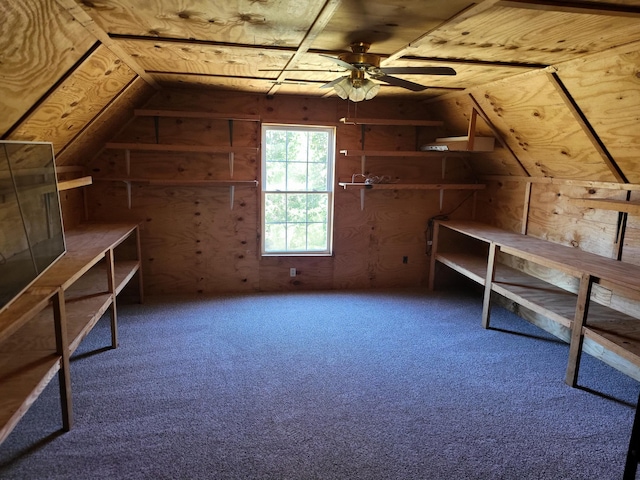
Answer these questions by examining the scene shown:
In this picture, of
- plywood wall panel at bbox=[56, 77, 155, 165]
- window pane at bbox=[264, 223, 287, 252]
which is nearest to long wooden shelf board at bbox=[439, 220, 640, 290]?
window pane at bbox=[264, 223, 287, 252]

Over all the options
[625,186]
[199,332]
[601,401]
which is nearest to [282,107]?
[199,332]

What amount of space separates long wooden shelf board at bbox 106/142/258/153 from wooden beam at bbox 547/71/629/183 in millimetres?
2760

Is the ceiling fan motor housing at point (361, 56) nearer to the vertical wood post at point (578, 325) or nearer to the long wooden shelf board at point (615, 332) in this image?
the vertical wood post at point (578, 325)

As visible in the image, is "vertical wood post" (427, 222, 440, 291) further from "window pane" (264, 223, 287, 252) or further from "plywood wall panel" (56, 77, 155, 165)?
"plywood wall panel" (56, 77, 155, 165)

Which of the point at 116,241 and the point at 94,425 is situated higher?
the point at 116,241

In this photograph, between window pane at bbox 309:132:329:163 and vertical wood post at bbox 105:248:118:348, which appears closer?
vertical wood post at bbox 105:248:118:348

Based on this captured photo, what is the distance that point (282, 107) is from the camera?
4.55 metres

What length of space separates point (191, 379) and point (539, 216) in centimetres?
340

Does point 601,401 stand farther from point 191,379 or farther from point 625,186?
point 191,379

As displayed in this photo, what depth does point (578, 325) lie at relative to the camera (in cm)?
291

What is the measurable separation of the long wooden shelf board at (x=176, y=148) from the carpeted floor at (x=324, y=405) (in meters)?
1.61

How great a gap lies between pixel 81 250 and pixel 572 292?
3892mm

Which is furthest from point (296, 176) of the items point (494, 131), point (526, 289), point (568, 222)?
point (568, 222)

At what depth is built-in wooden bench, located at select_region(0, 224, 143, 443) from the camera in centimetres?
185
